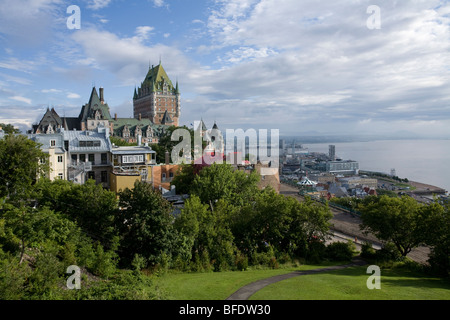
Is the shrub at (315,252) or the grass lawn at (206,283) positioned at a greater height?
the grass lawn at (206,283)

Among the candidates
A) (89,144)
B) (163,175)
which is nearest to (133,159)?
(163,175)

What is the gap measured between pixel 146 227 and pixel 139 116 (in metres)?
104

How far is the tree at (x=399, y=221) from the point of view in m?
21.6

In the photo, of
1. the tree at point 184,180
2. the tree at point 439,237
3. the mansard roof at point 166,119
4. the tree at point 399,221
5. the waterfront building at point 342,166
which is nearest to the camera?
the tree at point 439,237

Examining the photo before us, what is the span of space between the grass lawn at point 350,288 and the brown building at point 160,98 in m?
110

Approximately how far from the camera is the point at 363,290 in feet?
47.4

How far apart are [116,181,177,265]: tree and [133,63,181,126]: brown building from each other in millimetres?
105386

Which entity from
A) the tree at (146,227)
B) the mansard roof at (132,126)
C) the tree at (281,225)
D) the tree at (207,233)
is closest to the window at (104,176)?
the tree at (207,233)

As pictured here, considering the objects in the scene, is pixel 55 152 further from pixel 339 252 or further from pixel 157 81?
pixel 157 81

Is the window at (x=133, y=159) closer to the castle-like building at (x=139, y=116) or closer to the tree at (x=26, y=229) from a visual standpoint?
the castle-like building at (x=139, y=116)

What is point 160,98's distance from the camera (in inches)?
4938

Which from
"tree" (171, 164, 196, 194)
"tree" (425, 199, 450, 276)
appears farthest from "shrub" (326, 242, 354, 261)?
"tree" (171, 164, 196, 194)
